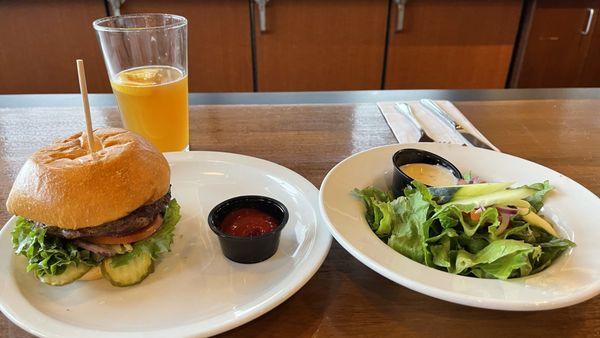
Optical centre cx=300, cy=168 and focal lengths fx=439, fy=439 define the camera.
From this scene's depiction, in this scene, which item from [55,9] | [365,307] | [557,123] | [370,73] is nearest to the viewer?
[365,307]

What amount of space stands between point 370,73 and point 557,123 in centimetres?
195

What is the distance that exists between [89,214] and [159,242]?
16cm

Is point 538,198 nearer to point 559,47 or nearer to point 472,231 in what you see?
point 472,231

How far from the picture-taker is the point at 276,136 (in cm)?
153

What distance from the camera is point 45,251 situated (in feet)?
2.77

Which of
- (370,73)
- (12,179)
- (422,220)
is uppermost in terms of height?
(422,220)

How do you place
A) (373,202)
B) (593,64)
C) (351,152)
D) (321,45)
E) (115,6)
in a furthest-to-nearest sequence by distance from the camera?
(593,64)
(321,45)
(115,6)
(351,152)
(373,202)

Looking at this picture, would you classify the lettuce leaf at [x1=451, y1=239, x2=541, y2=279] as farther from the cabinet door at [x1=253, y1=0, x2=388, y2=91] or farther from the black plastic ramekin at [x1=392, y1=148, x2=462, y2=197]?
the cabinet door at [x1=253, y1=0, x2=388, y2=91]

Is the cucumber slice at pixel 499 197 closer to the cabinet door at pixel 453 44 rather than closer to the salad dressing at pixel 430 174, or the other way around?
the salad dressing at pixel 430 174

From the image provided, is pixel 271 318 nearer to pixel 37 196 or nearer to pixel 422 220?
pixel 422 220

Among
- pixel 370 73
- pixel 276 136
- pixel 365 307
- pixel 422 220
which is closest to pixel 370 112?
pixel 276 136

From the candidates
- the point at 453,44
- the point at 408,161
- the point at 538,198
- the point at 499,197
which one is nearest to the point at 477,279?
the point at 499,197

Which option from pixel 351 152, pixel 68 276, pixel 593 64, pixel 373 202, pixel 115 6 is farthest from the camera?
pixel 593 64

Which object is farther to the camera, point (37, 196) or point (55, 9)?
point (55, 9)
